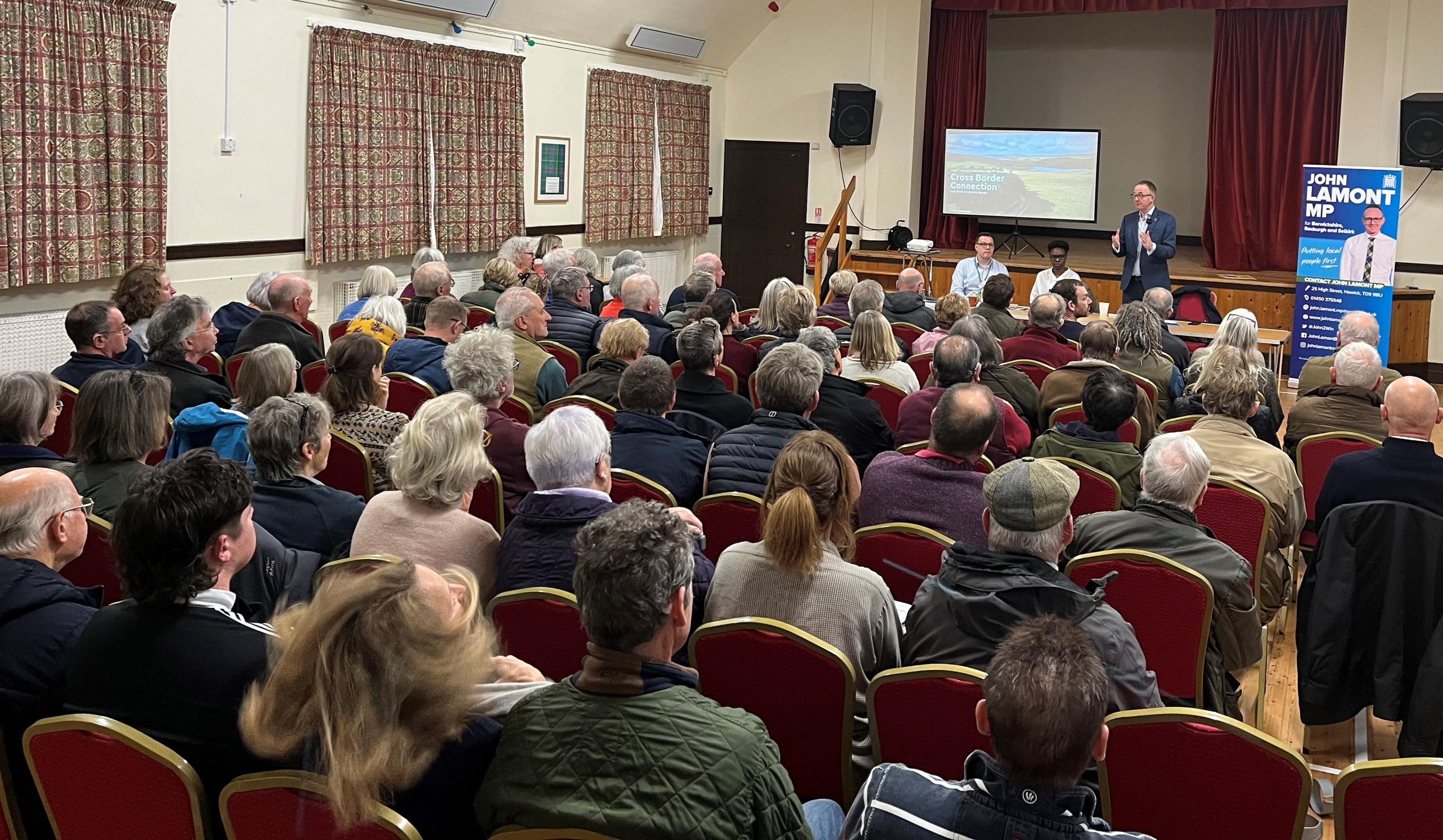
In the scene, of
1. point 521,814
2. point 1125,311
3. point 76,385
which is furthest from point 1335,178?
point 521,814

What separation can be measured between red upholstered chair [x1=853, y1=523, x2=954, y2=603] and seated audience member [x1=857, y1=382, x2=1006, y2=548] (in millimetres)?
235

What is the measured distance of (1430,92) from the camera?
10625 mm

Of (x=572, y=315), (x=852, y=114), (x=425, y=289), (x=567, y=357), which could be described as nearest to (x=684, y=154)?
(x=852, y=114)

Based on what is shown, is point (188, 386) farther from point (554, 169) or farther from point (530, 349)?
point (554, 169)

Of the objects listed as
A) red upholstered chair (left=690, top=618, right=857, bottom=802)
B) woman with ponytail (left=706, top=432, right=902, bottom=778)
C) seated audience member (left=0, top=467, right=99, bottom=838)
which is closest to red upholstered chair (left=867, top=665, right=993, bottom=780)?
red upholstered chair (left=690, top=618, right=857, bottom=802)

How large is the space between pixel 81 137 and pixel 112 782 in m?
6.21

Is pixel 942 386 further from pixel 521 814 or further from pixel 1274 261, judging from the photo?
pixel 1274 261

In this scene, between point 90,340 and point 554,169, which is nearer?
point 90,340

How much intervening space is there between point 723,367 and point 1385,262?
642 centimetres

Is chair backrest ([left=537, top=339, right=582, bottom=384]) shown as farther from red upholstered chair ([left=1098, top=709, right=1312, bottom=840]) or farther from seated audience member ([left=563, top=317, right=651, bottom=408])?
red upholstered chair ([left=1098, top=709, right=1312, bottom=840])

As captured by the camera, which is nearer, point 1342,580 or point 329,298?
point 1342,580

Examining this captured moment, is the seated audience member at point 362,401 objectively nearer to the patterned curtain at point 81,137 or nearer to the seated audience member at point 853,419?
the seated audience member at point 853,419

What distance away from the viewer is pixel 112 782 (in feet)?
6.41

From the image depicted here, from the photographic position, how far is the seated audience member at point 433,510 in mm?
3105
